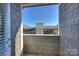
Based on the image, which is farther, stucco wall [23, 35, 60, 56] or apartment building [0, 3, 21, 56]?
stucco wall [23, 35, 60, 56]

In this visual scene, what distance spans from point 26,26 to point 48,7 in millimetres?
481

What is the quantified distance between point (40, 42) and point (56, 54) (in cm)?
33

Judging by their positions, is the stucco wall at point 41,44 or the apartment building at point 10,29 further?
the stucco wall at point 41,44

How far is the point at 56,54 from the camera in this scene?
2012mm

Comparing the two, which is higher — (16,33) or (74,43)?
(16,33)

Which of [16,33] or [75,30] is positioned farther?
[16,33]

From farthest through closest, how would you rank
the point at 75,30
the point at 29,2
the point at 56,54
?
the point at 56,54 → the point at 75,30 → the point at 29,2

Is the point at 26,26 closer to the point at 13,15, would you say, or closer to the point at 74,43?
the point at 13,15

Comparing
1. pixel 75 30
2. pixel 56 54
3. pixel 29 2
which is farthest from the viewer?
pixel 56 54

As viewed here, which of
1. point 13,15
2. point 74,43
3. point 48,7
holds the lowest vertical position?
point 74,43

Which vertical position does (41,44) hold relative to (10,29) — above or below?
below

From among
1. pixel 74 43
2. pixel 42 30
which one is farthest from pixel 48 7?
pixel 74 43

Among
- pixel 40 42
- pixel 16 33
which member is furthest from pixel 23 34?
pixel 40 42

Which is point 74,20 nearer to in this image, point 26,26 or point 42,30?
point 42,30
